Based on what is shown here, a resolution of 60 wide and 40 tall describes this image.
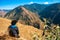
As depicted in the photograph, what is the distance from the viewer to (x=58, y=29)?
11.1m

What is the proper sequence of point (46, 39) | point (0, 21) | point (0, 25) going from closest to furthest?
point (46, 39) → point (0, 25) → point (0, 21)

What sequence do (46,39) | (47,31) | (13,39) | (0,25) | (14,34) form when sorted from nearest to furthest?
(46,39), (47,31), (13,39), (14,34), (0,25)

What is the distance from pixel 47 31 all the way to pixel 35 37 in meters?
1.33

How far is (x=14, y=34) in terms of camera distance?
47.0ft

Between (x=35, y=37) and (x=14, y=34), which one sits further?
(x=14, y=34)

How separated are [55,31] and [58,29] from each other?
29cm

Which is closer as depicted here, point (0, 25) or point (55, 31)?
point (55, 31)

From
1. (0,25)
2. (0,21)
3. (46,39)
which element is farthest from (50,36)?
(0,21)

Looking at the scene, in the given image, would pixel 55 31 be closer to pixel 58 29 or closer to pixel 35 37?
pixel 58 29

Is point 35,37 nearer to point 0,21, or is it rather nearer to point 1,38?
point 1,38

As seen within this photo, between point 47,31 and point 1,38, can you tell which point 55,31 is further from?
point 1,38

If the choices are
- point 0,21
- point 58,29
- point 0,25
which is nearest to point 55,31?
point 58,29

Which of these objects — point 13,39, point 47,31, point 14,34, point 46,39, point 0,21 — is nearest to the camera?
point 46,39

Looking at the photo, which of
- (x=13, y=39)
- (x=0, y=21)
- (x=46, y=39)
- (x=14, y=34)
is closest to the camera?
(x=46, y=39)
